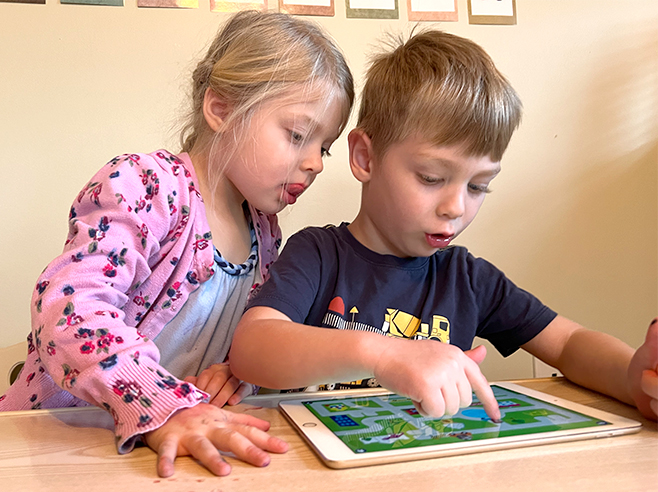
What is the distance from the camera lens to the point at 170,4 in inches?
45.5

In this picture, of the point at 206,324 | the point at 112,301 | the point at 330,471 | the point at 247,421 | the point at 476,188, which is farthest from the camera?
the point at 206,324

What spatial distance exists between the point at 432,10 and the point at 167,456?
1.17m

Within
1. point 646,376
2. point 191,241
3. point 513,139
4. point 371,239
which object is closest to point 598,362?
point 646,376

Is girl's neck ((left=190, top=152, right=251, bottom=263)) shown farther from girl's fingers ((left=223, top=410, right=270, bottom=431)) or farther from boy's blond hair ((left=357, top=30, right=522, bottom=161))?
girl's fingers ((left=223, top=410, right=270, bottom=431))

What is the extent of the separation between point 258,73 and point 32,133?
0.59 metres

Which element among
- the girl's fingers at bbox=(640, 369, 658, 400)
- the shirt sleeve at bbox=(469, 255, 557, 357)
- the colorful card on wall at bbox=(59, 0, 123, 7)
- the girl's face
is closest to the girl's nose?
the girl's face

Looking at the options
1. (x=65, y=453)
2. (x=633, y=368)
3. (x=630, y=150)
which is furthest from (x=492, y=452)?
(x=630, y=150)

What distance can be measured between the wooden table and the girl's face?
42 cm

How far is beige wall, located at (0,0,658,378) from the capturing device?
44.6 inches

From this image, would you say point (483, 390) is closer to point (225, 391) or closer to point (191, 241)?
point (225, 391)

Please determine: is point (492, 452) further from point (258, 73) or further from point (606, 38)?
point (606, 38)

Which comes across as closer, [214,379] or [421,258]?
[214,379]

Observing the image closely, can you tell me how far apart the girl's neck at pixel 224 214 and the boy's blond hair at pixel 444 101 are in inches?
9.8

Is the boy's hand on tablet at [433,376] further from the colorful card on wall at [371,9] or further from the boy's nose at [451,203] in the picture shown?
the colorful card on wall at [371,9]
